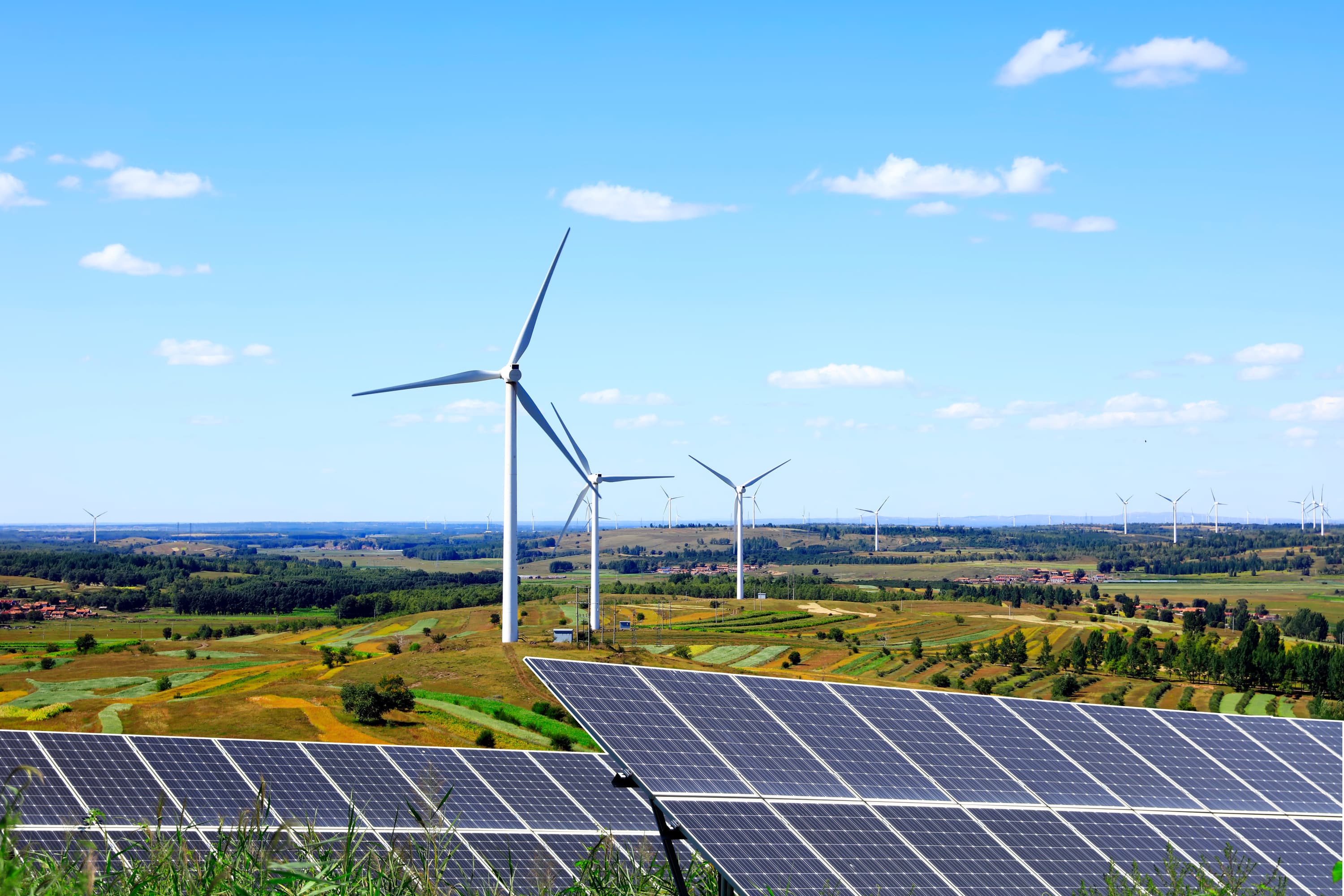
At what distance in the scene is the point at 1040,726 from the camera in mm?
24094

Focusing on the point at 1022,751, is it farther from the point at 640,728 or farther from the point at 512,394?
the point at 512,394

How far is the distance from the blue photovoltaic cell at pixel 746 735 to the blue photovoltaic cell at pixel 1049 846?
2753mm

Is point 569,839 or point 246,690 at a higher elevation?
point 569,839

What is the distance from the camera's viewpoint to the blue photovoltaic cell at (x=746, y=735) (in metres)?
19.1

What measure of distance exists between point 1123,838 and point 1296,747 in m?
8.71

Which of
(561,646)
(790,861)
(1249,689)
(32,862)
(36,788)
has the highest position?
→ (32,862)

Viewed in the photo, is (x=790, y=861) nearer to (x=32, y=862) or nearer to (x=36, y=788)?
(x=32, y=862)

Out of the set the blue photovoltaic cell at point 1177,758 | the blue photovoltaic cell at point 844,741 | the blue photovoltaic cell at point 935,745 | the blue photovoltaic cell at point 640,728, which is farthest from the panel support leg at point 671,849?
the blue photovoltaic cell at point 1177,758

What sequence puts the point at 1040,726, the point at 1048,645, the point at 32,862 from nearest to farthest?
the point at 32,862, the point at 1040,726, the point at 1048,645

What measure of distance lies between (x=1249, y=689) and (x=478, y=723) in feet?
335

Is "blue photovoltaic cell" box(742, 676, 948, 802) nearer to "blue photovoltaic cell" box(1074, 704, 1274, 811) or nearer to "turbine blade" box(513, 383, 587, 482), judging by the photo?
"blue photovoltaic cell" box(1074, 704, 1274, 811)

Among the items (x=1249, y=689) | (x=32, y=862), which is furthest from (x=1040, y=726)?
(x=1249, y=689)

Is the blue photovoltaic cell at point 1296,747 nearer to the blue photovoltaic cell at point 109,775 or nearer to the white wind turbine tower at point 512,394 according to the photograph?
the blue photovoltaic cell at point 109,775

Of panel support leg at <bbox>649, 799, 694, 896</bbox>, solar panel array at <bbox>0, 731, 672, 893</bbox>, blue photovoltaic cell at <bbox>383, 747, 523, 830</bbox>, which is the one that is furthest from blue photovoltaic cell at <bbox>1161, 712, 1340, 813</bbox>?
blue photovoltaic cell at <bbox>383, 747, 523, 830</bbox>
